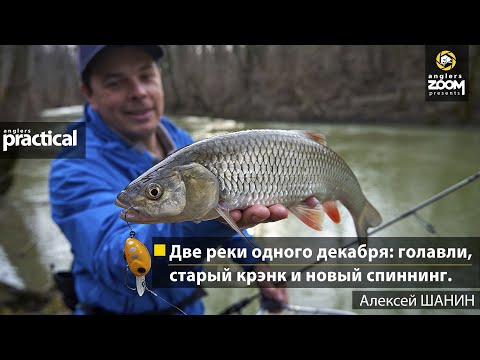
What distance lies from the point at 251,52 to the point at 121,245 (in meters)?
5.28

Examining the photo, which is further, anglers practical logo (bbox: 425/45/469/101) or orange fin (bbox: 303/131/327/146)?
anglers practical logo (bbox: 425/45/469/101)

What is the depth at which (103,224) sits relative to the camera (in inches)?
33.4

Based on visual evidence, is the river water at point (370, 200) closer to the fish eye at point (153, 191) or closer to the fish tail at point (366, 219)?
the fish tail at point (366, 219)

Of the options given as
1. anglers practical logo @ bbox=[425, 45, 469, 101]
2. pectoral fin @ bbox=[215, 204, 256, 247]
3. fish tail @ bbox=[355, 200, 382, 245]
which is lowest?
pectoral fin @ bbox=[215, 204, 256, 247]

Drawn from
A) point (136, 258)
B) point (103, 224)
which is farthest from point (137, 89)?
point (136, 258)

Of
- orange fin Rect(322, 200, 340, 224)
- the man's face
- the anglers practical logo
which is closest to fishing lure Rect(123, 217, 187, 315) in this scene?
orange fin Rect(322, 200, 340, 224)

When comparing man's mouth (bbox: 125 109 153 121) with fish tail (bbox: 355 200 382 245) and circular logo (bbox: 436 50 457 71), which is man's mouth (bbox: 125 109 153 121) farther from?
circular logo (bbox: 436 50 457 71)

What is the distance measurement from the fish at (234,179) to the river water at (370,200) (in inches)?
20.6

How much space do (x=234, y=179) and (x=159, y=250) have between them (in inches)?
10.9

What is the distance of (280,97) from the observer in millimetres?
5883

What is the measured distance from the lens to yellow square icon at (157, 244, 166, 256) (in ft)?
2.63

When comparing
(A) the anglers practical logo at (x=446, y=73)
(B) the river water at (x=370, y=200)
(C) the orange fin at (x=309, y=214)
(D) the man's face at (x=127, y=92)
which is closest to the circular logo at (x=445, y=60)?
(A) the anglers practical logo at (x=446, y=73)

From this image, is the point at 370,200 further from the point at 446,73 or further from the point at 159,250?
the point at 159,250
